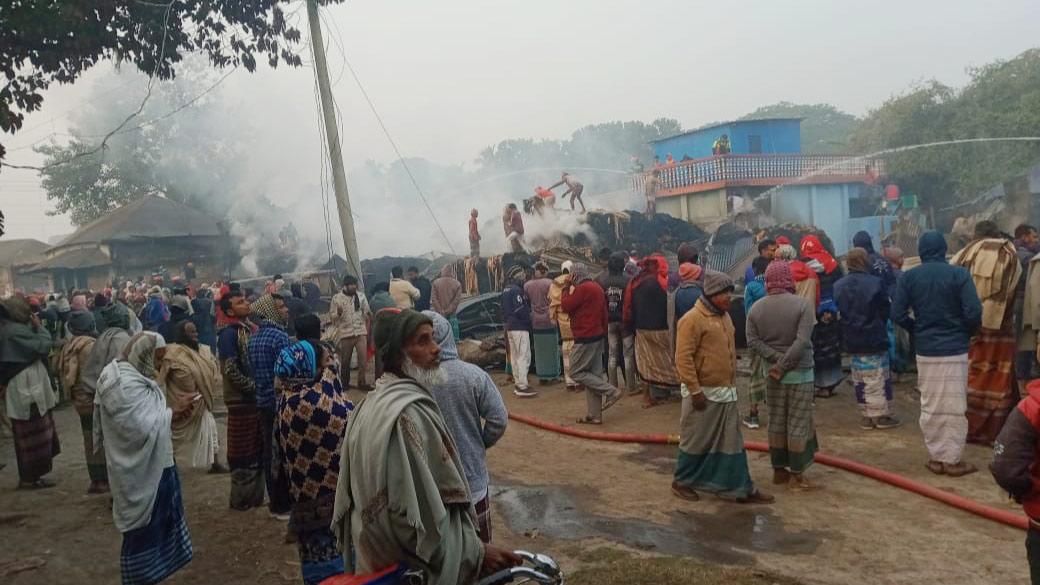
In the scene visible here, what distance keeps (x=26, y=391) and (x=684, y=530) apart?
643 cm

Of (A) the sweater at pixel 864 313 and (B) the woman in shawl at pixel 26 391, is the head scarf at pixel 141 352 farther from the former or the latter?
(A) the sweater at pixel 864 313

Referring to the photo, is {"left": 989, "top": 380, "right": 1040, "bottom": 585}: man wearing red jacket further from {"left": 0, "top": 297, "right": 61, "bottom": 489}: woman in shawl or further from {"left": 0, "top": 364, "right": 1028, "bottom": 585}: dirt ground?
{"left": 0, "top": 297, "right": 61, "bottom": 489}: woman in shawl

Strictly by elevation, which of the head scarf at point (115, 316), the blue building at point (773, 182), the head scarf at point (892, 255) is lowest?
the head scarf at point (892, 255)

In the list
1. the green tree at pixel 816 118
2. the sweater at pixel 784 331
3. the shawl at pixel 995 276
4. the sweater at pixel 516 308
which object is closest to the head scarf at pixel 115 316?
the sweater at pixel 516 308

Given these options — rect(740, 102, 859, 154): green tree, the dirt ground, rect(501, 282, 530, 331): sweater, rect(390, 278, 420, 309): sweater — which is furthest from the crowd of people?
rect(740, 102, 859, 154): green tree

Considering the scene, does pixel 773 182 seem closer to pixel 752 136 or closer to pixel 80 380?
pixel 752 136

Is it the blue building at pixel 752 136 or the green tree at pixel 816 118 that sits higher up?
the green tree at pixel 816 118

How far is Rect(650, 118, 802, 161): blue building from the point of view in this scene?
28531mm

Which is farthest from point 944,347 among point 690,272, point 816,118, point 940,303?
point 816,118

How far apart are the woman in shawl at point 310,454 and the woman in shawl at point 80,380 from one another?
14.4 feet

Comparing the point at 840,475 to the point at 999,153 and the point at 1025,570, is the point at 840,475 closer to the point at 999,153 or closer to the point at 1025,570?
the point at 1025,570

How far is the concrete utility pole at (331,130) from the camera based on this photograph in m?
9.27

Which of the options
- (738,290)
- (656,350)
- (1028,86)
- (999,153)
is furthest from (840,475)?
(1028,86)

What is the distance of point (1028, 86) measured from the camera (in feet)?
97.5
